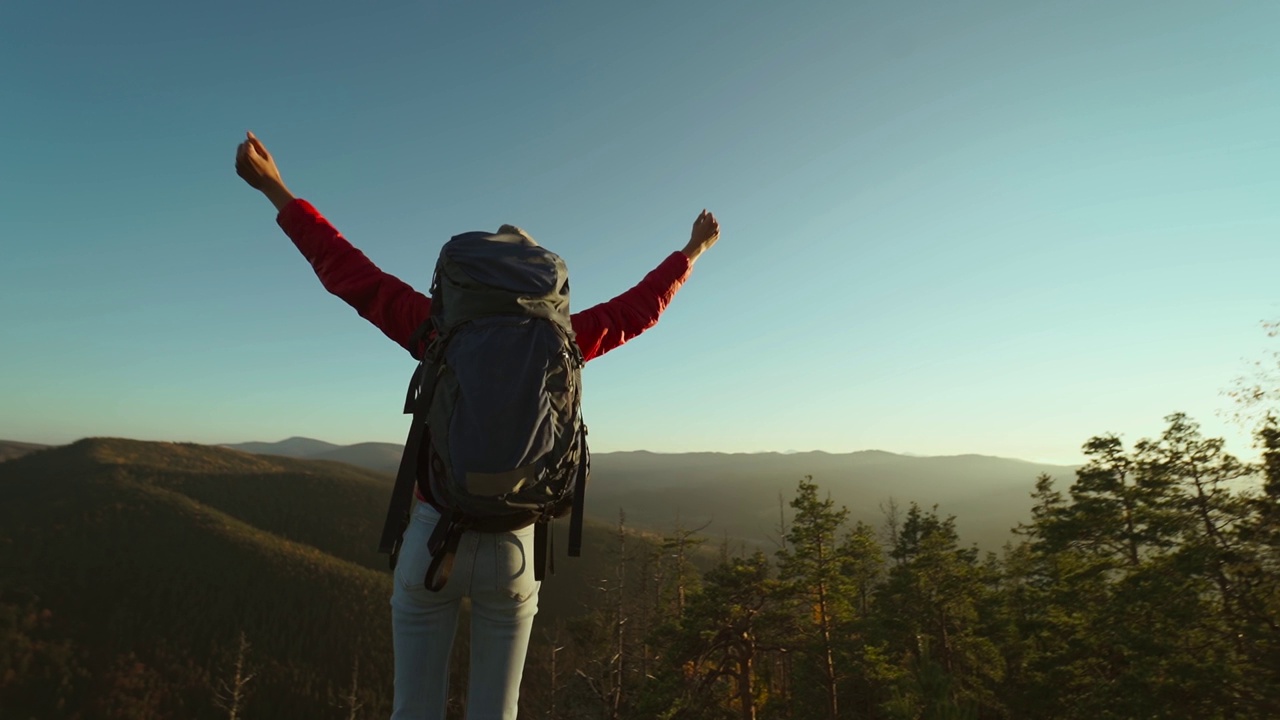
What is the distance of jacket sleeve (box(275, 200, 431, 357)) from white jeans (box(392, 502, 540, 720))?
818 millimetres

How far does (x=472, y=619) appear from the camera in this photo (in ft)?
5.89

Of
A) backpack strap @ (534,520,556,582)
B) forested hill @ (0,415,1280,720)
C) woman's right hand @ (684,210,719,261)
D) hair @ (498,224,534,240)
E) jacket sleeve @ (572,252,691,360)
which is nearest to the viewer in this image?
backpack strap @ (534,520,556,582)

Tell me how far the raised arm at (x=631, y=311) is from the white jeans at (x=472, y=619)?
3.25 feet

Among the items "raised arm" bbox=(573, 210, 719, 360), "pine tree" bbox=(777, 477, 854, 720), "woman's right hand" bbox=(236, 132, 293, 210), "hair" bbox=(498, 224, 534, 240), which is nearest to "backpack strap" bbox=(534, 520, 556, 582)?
"raised arm" bbox=(573, 210, 719, 360)

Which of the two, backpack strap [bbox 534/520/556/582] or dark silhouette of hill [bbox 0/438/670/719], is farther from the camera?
dark silhouette of hill [bbox 0/438/670/719]

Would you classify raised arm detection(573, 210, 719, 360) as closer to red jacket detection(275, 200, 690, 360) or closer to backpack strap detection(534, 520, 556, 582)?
red jacket detection(275, 200, 690, 360)

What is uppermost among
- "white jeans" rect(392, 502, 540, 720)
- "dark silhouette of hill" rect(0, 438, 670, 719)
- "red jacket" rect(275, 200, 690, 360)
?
"red jacket" rect(275, 200, 690, 360)

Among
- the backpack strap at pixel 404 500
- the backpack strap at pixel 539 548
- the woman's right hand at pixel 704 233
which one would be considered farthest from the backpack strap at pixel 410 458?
the woman's right hand at pixel 704 233

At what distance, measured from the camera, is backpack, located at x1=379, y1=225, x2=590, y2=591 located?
1.69m

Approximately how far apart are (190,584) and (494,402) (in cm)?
10058

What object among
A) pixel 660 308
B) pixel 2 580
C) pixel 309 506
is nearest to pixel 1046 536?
pixel 660 308

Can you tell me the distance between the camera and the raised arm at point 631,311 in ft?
8.44

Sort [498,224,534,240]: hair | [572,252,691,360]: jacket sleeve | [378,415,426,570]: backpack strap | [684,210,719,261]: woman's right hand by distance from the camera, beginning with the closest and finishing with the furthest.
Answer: [378,415,426,570]: backpack strap < [498,224,534,240]: hair < [572,252,691,360]: jacket sleeve < [684,210,719,261]: woman's right hand

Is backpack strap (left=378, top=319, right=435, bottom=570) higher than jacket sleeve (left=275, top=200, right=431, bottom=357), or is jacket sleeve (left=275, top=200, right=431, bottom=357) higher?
jacket sleeve (left=275, top=200, right=431, bottom=357)
